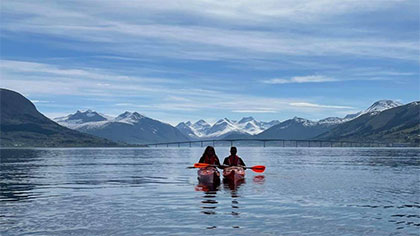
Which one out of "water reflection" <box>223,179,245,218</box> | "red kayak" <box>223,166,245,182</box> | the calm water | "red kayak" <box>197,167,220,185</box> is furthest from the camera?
"red kayak" <box>223,166,245,182</box>

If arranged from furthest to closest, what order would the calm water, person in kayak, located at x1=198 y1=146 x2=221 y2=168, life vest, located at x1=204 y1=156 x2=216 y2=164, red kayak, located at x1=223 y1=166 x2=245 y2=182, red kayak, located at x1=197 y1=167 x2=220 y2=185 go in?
life vest, located at x1=204 y1=156 x2=216 y2=164 → person in kayak, located at x1=198 y1=146 x2=221 y2=168 → red kayak, located at x1=223 y1=166 x2=245 y2=182 → red kayak, located at x1=197 y1=167 x2=220 y2=185 → the calm water

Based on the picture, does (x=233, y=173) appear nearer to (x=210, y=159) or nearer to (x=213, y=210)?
(x=210, y=159)

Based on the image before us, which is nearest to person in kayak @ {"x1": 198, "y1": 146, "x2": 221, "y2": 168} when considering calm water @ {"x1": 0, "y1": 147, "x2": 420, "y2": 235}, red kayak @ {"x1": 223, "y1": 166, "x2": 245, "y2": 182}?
red kayak @ {"x1": 223, "y1": 166, "x2": 245, "y2": 182}

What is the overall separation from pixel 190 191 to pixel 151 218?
59.1ft

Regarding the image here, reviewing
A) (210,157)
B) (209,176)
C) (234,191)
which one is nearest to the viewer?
(234,191)

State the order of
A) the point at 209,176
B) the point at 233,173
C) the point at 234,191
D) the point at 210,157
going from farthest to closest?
the point at 210,157 < the point at 233,173 < the point at 209,176 < the point at 234,191

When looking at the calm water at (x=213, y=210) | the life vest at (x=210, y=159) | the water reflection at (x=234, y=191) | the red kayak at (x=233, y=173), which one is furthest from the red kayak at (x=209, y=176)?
the calm water at (x=213, y=210)

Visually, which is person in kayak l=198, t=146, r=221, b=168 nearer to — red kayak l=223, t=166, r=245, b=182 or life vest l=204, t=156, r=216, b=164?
life vest l=204, t=156, r=216, b=164

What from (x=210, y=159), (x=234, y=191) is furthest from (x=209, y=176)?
(x=234, y=191)

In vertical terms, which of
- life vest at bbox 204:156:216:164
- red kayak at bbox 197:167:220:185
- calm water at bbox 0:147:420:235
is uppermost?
life vest at bbox 204:156:216:164

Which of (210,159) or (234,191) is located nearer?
(234,191)

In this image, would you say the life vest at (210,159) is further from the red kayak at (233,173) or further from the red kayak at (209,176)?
the red kayak at (233,173)

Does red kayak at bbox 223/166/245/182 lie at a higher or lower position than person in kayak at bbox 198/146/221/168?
lower

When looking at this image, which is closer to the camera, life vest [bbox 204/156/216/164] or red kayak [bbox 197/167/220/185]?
red kayak [bbox 197/167/220/185]
